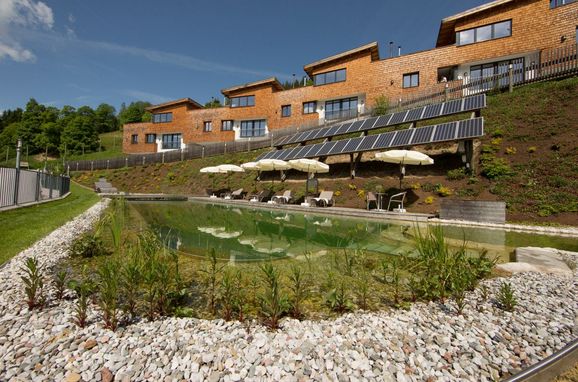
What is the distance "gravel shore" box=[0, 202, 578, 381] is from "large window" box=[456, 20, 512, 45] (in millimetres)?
28649

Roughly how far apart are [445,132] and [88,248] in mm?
15801

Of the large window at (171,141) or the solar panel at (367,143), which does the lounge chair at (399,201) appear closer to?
the solar panel at (367,143)

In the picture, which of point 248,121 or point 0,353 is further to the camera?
point 248,121

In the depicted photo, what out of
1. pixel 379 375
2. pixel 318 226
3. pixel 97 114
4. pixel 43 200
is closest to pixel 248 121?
pixel 43 200

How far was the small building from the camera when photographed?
21875mm

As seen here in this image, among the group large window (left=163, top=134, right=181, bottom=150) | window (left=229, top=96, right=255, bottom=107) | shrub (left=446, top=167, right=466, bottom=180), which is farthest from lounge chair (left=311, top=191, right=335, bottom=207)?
large window (left=163, top=134, right=181, bottom=150)

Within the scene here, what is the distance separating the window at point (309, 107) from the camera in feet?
108

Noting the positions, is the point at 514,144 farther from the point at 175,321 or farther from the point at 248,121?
the point at 248,121

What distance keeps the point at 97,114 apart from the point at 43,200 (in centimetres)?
10264

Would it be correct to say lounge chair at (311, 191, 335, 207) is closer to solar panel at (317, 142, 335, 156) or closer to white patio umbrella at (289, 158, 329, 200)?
white patio umbrella at (289, 158, 329, 200)

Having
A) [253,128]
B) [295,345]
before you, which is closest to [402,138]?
[295,345]

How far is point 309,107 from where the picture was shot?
109 ft

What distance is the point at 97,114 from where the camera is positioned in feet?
316

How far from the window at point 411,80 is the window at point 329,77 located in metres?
6.93
